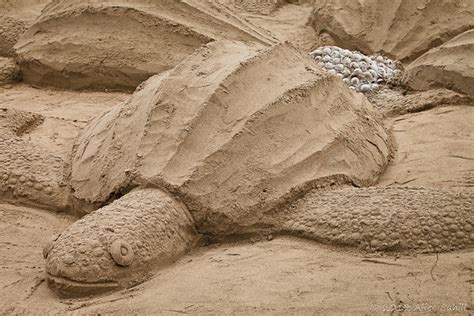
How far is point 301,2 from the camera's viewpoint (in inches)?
240

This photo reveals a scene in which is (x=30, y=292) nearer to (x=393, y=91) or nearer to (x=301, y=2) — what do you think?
(x=393, y=91)

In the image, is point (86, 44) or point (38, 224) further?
point (86, 44)

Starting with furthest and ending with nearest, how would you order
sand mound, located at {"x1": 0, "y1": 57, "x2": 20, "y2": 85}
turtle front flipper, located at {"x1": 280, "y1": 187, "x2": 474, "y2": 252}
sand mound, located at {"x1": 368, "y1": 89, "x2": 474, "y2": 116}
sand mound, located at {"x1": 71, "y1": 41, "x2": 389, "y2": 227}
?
sand mound, located at {"x1": 0, "y1": 57, "x2": 20, "y2": 85}
sand mound, located at {"x1": 368, "y1": 89, "x2": 474, "y2": 116}
sand mound, located at {"x1": 71, "y1": 41, "x2": 389, "y2": 227}
turtle front flipper, located at {"x1": 280, "y1": 187, "x2": 474, "y2": 252}

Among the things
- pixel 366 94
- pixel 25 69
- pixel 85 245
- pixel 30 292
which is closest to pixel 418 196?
pixel 85 245

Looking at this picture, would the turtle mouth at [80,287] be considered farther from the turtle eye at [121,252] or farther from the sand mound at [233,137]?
the sand mound at [233,137]

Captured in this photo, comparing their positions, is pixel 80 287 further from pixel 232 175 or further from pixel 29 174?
pixel 29 174

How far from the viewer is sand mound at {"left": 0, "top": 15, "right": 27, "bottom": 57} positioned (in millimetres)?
5184

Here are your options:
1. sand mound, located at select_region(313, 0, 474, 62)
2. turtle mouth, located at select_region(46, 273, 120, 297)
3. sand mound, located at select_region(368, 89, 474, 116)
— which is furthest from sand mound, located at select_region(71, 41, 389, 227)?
sand mound, located at select_region(313, 0, 474, 62)

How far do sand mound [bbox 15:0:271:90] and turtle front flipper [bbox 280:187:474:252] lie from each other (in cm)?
188

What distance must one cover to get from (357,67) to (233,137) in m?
1.68

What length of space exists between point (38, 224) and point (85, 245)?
0.67 meters

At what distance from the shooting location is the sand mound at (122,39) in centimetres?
470

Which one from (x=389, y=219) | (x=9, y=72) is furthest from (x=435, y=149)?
(x=9, y=72)

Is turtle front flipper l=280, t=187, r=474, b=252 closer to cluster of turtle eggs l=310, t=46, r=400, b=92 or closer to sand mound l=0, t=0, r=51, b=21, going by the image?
cluster of turtle eggs l=310, t=46, r=400, b=92
